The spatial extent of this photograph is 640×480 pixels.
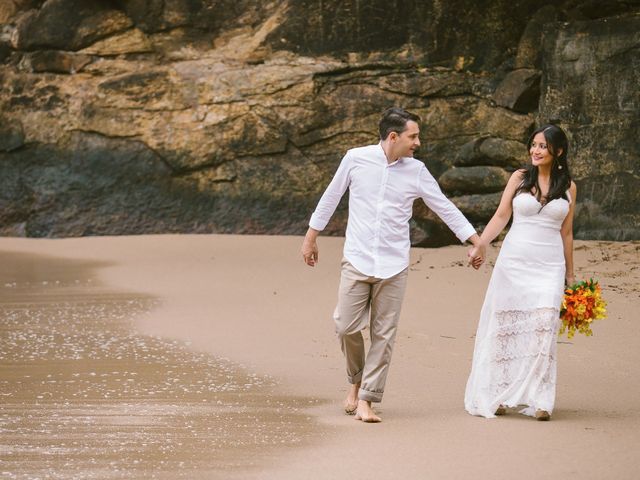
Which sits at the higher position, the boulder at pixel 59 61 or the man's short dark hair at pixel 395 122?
the man's short dark hair at pixel 395 122

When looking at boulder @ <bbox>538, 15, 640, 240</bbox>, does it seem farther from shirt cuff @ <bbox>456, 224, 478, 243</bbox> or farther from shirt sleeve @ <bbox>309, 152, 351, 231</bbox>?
shirt sleeve @ <bbox>309, 152, 351, 231</bbox>

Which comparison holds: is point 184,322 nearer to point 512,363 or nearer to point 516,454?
point 512,363

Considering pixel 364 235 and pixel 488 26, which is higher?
pixel 488 26

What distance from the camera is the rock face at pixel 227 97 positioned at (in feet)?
53.0

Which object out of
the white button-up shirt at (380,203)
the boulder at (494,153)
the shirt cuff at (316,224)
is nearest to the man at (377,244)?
the white button-up shirt at (380,203)

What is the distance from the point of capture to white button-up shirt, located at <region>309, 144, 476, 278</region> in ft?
22.4

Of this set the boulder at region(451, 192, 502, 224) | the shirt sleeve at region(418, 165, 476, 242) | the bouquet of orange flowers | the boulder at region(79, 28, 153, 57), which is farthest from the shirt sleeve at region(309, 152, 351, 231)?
the boulder at region(79, 28, 153, 57)

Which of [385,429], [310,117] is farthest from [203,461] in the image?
[310,117]

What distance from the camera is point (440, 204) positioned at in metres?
7.02

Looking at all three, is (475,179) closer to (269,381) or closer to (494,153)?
(494,153)

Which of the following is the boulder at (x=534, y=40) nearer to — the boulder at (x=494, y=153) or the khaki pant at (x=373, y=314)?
the boulder at (x=494, y=153)

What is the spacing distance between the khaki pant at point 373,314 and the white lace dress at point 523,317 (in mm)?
543

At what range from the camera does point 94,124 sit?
55.0 feet

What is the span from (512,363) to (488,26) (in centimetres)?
1012
